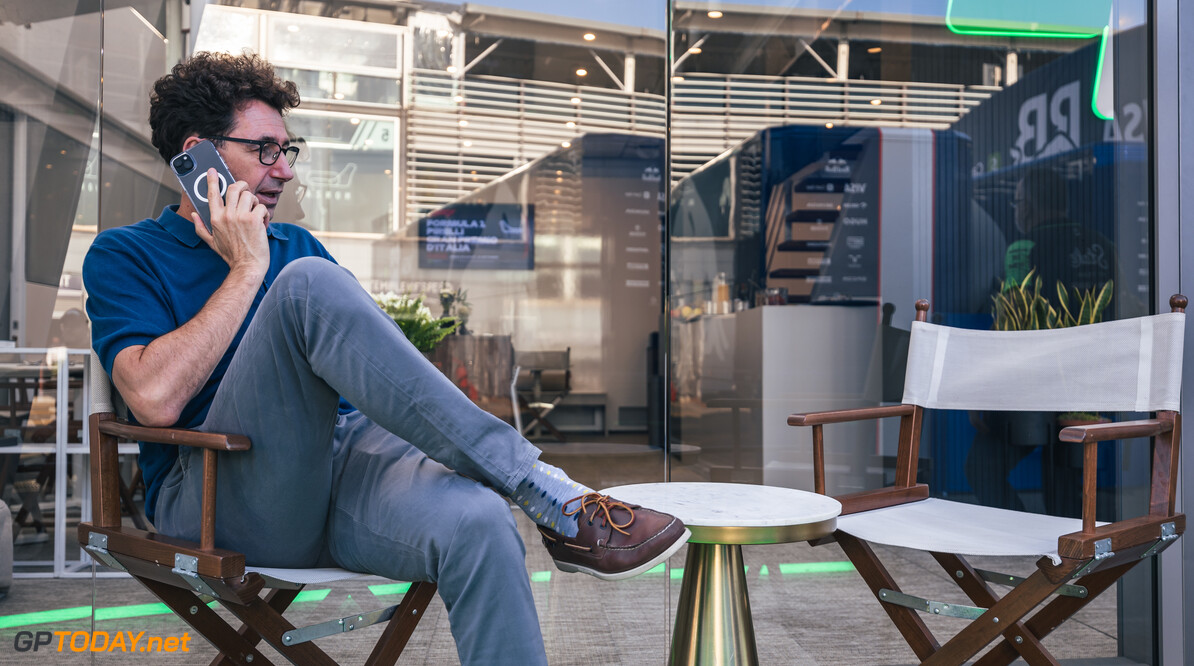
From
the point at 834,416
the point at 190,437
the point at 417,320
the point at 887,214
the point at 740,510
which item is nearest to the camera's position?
the point at 190,437

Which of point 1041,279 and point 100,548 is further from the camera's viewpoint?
point 1041,279

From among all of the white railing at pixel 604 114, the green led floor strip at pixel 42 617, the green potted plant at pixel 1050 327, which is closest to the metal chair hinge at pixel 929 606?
the green potted plant at pixel 1050 327

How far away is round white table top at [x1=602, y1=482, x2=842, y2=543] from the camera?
1373 millimetres

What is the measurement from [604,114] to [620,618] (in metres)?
4.59

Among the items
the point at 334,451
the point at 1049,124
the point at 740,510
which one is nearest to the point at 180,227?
the point at 334,451

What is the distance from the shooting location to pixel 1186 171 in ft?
6.91

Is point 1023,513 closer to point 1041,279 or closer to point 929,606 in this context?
point 929,606

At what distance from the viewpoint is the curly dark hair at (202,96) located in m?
1.70

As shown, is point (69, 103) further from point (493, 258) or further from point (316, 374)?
point (493, 258)

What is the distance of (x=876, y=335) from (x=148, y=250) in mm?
3495

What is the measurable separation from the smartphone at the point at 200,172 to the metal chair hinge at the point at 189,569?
2.09 ft

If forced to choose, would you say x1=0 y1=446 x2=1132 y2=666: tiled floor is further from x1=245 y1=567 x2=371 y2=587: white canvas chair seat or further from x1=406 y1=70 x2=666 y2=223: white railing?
x1=406 y1=70 x2=666 y2=223: white railing

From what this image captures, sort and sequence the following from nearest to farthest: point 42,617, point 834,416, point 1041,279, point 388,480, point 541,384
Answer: point 388,480 < point 834,416 < point 42,617 < point 1041,279 < point 541,384

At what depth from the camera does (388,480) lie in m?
1.37
